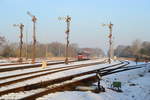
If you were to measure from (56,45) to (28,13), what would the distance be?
133666mm

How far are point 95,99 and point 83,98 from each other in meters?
0.55

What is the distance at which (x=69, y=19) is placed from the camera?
145 feet

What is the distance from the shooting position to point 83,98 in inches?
432

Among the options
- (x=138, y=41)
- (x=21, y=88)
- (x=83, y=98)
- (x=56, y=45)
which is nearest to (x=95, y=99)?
(x=83, y=98)

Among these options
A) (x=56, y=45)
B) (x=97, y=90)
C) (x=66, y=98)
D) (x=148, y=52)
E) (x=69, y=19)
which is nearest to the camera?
(x=66, y=98)

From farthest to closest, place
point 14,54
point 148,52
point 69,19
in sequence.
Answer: point 148,52, point 14,54, point 69,19

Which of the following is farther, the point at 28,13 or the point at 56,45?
the point at 56,45

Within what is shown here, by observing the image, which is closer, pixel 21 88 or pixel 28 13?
pixel 21 88

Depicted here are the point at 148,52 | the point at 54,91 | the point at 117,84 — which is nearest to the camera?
the point at 54,91

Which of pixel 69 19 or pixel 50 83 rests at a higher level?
pixel 69 19

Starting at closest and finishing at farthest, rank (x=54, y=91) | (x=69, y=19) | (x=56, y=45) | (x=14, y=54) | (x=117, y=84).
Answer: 1. (x=54, y=91)
2. (x=117, y=84)
3. (x=69, y=19)
4. (x=14, y=54)
5. (x=56, y=45)

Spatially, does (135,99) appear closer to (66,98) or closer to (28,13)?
(66,98)

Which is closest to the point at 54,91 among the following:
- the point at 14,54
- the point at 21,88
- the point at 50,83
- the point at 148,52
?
the point at 21,88

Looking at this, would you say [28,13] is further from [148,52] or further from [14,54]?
[148,52]
